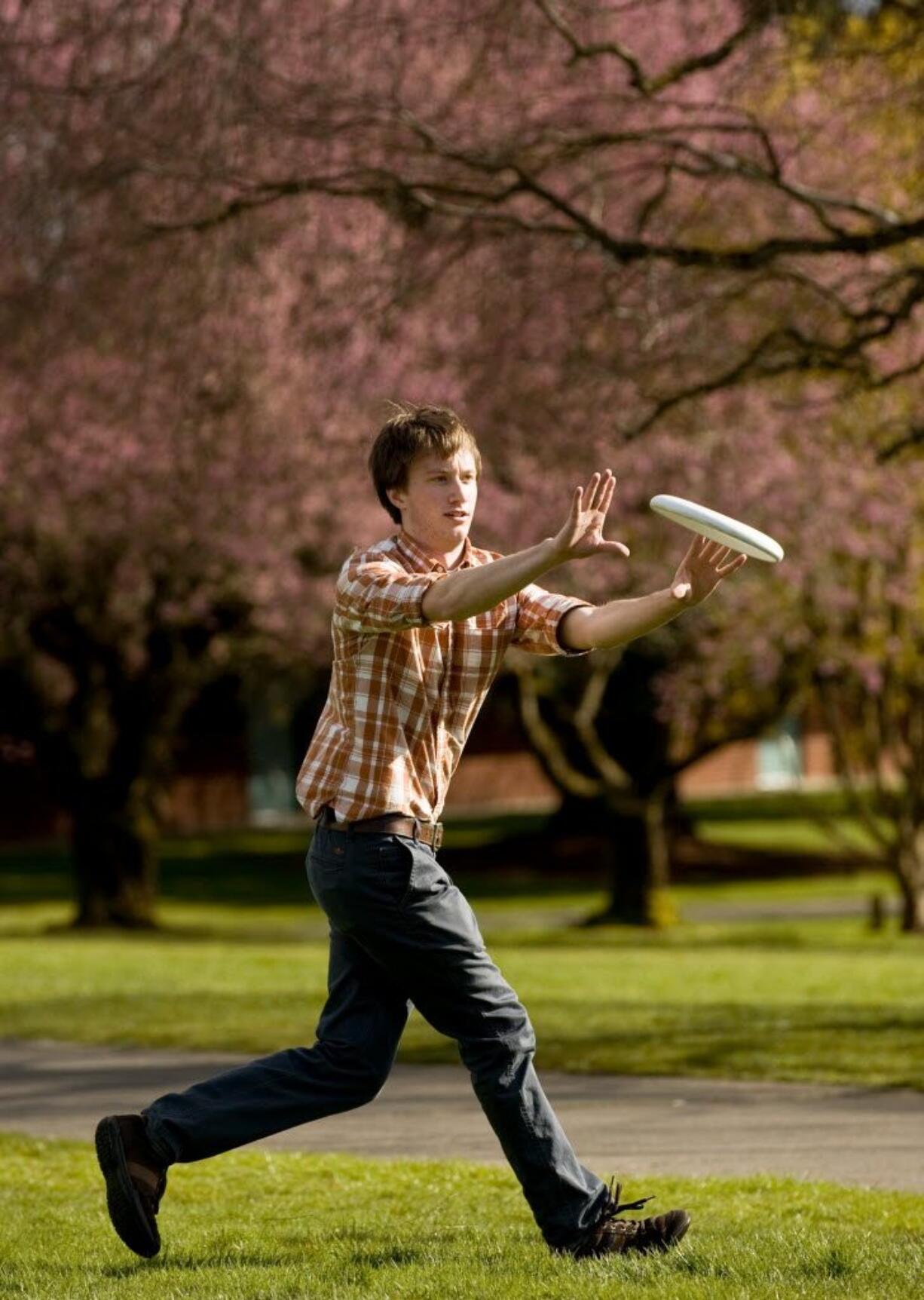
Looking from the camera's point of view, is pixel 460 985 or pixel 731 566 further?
pixel 460 985

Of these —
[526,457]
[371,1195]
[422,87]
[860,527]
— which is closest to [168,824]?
[860,527]

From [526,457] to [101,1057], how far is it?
7.05 metres

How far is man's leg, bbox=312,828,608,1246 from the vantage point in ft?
16.0

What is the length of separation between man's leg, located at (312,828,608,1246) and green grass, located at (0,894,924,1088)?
3.39m

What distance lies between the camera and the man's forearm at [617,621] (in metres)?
4.69

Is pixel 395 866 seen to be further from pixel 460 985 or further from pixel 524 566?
pixel 524 566

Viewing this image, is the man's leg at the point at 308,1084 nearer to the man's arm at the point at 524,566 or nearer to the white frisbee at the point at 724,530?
the man's arm at the point at 524,566

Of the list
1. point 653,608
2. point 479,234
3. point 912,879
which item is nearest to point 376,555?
point 653,608

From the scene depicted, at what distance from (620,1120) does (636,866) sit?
55.9ft

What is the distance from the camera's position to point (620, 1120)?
743cm

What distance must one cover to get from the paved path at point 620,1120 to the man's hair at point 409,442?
2468 mm

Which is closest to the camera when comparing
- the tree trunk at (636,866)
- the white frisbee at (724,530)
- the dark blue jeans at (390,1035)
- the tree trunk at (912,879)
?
the white frisbee at (724,530)

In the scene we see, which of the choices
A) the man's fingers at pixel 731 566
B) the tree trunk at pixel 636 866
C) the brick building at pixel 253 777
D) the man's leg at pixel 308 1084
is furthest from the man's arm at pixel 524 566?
the brick building at pixel 253 777

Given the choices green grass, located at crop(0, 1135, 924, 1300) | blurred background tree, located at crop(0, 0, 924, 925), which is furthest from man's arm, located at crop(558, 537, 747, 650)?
blurred background tree, located at crop(0, 0, 924, 925)
